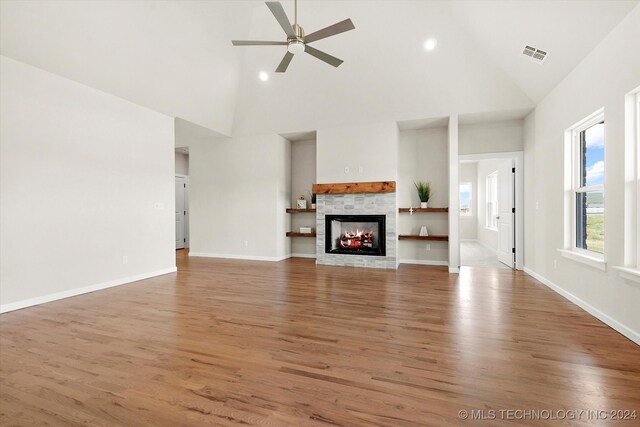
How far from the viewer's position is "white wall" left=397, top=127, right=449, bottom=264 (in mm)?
6145

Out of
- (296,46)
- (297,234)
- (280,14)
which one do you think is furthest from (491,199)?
(280,14)

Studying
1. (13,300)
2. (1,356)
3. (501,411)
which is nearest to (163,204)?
(13,300)

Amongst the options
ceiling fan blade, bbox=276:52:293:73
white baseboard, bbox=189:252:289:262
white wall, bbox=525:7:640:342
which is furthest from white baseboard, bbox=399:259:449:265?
ceiling fan blade, bbox=276:52:293:73

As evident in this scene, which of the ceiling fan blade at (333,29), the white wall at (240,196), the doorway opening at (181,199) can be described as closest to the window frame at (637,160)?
the ceiling fan blade at (333,29)

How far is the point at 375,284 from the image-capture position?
4508 mm

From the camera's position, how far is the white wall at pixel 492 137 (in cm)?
560

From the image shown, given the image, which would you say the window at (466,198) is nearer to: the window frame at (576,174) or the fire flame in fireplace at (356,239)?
the fire flame in fireplace at (356,239)

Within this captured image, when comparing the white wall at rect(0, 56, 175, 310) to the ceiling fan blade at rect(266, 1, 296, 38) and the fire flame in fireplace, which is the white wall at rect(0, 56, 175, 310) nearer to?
the ceiling fan blade at rect(266, 1, 296, 38)

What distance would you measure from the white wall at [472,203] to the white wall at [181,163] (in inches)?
360

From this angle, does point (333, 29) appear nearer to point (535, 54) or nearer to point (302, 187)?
point (535, 54)

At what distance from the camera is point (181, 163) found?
9.22 meters

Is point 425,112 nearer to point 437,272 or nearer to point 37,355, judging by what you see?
point 437,272

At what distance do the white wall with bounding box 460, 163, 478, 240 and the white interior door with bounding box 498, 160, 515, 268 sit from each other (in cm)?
410

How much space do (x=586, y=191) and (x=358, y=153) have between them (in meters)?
3.56
